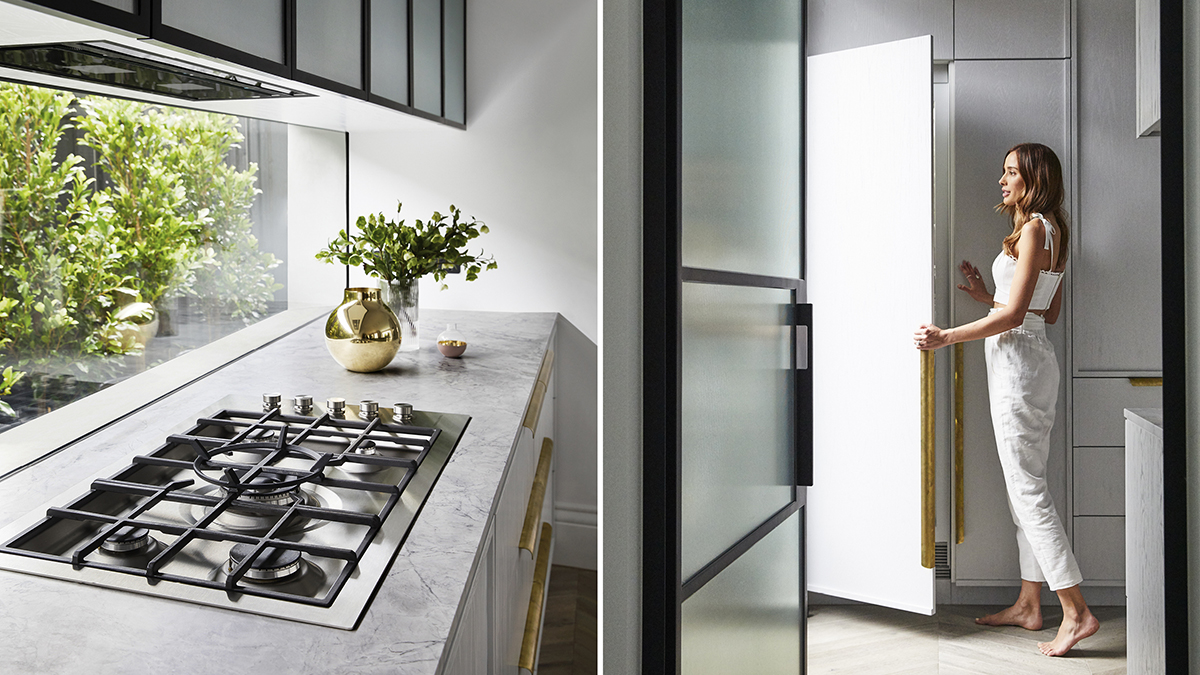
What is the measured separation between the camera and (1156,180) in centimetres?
245

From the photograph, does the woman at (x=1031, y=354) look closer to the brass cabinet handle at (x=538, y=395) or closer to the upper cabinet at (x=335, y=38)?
the brass cabinet handle at (x=538, y=395)

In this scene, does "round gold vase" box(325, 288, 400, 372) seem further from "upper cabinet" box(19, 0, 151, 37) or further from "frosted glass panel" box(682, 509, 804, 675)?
"frosted glass panel" box(682, 509, 804, 675)

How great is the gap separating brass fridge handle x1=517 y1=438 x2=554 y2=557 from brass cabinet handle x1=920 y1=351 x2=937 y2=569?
116 centimetres

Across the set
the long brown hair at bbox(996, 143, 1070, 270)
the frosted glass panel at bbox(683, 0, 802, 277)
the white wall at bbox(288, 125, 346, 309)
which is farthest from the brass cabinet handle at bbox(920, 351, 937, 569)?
the white wall at bbox(288, 125, 346, 309)

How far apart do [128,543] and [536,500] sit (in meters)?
1.09

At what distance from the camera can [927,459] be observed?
91.7 inches

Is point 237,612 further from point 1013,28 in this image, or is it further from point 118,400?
point 1013,28

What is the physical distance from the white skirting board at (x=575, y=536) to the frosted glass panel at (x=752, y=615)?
3.73 ft

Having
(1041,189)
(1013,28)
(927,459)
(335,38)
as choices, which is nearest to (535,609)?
(927,459)

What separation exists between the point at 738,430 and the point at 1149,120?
31.5 inches

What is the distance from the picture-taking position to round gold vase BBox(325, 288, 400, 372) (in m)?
1.81

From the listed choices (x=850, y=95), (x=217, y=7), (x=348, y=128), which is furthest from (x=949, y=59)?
(x=217, y=7)

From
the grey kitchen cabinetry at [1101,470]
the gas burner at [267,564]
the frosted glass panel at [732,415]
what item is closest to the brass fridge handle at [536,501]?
the frosted glass panel at [732,415]

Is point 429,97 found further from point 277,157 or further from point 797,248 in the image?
point 797,248
